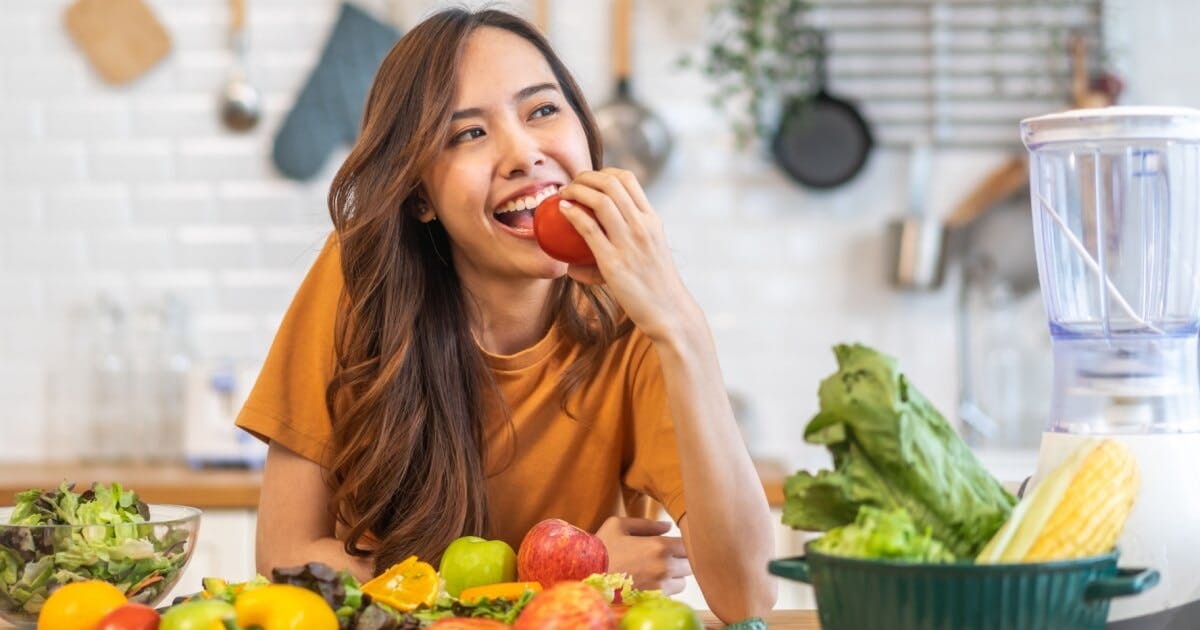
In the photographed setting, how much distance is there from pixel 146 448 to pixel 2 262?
644 mm

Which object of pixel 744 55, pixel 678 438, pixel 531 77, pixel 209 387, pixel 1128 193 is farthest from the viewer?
pixel 744 55

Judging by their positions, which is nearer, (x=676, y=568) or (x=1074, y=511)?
(x=1074, y=511)

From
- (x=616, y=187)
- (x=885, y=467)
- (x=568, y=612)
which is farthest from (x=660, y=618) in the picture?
(x=616, y=187)

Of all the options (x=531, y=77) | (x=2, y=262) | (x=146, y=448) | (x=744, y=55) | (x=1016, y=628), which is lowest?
(x=146, y=448)

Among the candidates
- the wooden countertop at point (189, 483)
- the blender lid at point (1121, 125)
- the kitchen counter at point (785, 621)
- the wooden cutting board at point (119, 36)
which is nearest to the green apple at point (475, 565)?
the kitchen counter at point (785, 621)

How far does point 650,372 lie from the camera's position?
5.90ft

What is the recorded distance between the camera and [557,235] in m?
1.53

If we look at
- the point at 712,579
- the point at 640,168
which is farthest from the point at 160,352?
the point at 712,579

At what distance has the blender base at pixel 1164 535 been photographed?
1.04 metres

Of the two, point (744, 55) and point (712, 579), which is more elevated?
point (744, 55)

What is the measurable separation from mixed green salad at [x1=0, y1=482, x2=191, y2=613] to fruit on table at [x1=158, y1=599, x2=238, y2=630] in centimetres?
22

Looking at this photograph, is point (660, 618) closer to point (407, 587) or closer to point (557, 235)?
point (407, 587)

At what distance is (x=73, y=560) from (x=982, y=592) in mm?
776

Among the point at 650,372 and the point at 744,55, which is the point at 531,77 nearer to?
the point at 650,372
